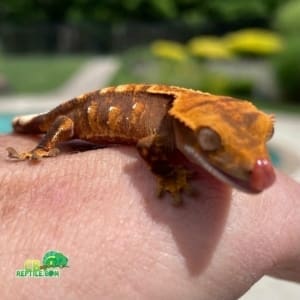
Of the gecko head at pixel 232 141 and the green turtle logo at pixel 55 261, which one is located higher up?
the gecko head at pixel 232 141

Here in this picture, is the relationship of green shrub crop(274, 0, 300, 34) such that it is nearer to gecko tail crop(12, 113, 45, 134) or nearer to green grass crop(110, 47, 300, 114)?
green grass crop(110, 47, 300, 114)

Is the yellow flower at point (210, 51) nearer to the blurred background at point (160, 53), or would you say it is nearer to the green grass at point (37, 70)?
the blurred background at point (160, 53)

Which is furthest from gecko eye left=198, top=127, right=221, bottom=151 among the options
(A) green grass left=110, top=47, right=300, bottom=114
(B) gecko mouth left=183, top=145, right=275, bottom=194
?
(A) green grass left=110, top=47, right=300, bottom=114

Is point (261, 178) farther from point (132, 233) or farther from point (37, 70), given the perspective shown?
point (37, 70)

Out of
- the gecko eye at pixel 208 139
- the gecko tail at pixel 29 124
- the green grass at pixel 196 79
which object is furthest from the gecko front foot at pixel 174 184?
the green grass at pixel 196 79

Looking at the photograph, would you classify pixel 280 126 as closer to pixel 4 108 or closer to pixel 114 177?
pixel 4 108

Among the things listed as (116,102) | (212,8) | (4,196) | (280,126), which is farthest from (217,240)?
(212,8)

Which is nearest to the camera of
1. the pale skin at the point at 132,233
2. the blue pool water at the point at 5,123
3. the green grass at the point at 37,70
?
the pale skin at the point at 132,233
